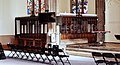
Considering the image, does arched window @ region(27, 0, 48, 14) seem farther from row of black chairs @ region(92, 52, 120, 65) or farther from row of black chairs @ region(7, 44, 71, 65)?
row of black chairs @ region(92, 52, 120, 65)

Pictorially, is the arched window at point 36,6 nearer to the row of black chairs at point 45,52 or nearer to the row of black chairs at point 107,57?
the row of black chairs at point 45,52

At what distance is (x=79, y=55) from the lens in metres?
12.4

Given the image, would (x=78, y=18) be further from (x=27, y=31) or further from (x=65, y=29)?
(x=27, y=31)

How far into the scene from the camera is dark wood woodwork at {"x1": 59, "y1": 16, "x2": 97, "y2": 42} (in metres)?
16.5

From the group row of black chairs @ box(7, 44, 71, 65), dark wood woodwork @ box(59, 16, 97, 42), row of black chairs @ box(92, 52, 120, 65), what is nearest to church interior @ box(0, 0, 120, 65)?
dark wood woodwork @ box(59, 16, 97, 42)


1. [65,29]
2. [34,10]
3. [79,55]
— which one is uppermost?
[34,10]

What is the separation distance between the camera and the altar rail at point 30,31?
16.7 meters

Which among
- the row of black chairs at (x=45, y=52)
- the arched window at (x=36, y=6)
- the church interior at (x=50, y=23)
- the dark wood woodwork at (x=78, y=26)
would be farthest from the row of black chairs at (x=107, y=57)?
the arched window at (x=36, y=6)

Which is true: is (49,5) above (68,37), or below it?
above

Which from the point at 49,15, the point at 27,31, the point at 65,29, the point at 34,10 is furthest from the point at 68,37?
the point at 34,10

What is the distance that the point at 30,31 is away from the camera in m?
17.6

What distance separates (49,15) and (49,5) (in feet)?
9.77

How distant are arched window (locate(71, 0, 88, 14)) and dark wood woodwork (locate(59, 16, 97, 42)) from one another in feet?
6.94

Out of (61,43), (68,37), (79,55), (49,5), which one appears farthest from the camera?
Result: (49,5)
